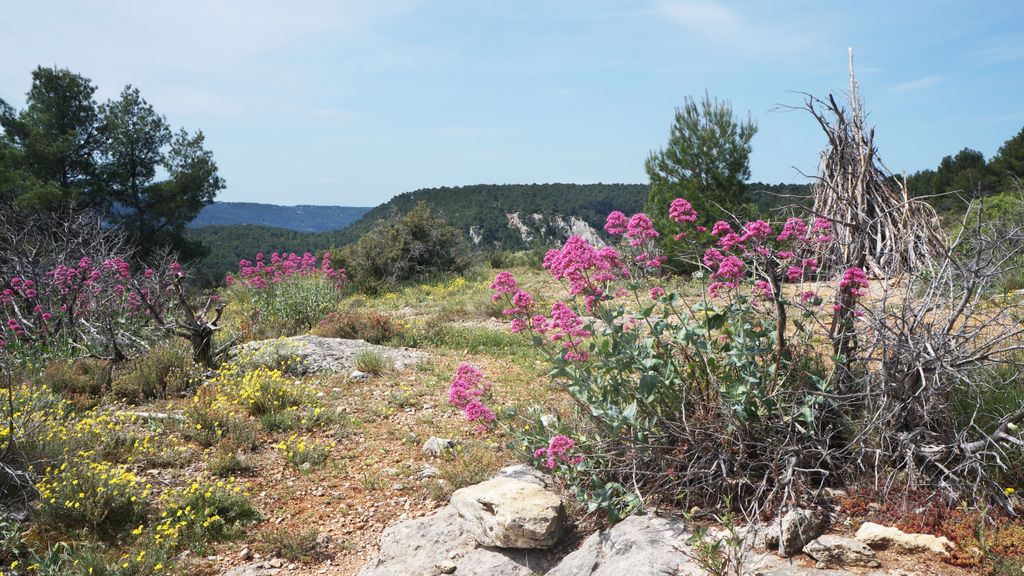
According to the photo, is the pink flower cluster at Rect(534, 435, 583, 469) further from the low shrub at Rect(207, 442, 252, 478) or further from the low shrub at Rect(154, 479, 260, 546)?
the low shrub at Rect(207, 442, 252, 478)

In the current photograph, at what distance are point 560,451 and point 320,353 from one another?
486cm

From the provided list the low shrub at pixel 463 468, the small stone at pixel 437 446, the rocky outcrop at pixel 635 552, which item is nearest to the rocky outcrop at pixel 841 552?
the rocky outcrop at pixel 635 552

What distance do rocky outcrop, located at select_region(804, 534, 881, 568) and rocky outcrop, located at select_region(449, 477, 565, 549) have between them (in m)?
1.20

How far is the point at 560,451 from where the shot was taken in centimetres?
320

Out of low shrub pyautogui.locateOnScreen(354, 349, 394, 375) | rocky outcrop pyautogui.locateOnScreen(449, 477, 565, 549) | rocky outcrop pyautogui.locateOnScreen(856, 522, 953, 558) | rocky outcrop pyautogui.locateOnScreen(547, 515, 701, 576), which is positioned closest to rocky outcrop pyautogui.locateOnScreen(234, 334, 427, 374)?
low shrub pyautogui.locateOnScreen(354, 349, 394, 375)

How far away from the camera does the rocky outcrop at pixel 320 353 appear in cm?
702

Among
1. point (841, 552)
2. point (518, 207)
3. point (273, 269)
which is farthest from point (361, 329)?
point (518, 207)

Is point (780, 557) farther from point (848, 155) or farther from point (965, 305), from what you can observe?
point (848, 155)

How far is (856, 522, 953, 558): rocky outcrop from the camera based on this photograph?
2527 millimetres

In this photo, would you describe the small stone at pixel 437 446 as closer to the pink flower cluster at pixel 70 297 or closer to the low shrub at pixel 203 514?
the low shrub at pixel 203 514

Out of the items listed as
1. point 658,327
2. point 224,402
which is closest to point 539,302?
point 224,402

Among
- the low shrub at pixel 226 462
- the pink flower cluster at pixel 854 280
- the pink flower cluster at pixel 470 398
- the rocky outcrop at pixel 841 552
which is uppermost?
the pink flower cluster at pixel 854 280

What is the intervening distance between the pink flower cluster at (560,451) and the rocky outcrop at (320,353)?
4.04 metres

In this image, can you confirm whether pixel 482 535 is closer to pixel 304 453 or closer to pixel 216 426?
pixel 304 453
